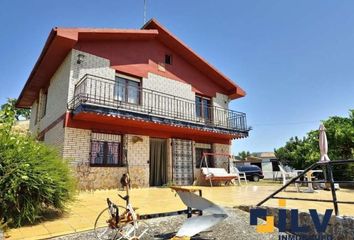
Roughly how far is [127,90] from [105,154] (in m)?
3.12

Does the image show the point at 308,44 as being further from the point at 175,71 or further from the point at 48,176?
the point at 48,176

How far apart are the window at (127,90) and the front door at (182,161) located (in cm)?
292

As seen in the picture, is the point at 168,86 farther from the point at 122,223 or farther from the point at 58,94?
the point at 122,223

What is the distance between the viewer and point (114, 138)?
1057 cm

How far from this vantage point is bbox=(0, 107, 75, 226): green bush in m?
4.39

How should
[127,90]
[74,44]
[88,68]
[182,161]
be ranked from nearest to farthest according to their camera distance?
1. [74,44]
2. [88,68]
3. [127,90]
4. [182,161]

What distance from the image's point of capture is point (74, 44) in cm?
999

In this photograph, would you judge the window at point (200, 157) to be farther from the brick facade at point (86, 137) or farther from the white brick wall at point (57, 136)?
the white brick wall at point (57, 136)

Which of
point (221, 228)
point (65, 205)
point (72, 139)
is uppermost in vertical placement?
point (72, 139)

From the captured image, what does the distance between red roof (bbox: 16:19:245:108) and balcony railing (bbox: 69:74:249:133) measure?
1.63m

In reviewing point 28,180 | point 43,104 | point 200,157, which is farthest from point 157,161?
point 28,180

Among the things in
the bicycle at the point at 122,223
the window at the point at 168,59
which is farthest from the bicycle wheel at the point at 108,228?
the window at the point at 168,59

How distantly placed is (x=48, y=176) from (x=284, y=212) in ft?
16.6

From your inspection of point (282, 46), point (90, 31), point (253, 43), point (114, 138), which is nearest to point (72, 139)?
point (114, 138)
